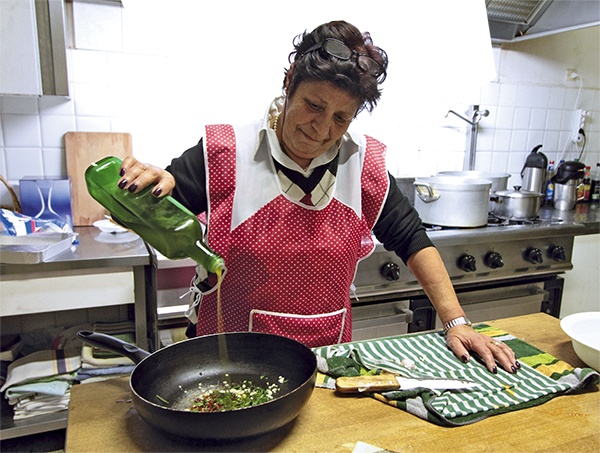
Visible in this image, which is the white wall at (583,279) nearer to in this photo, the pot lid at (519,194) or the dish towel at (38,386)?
the pot lid at (519,194)

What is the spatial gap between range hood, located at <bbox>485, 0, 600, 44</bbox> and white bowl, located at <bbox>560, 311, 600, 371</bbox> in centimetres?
178

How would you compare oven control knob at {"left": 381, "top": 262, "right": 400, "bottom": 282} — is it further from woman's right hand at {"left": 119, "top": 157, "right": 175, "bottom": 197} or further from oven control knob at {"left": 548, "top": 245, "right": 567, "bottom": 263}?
woman's right hand at {"left": 119, "top": 157, "right": 175, "bottom": 197}

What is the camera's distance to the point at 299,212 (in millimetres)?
1123

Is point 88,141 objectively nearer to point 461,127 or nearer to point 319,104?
point 319,104

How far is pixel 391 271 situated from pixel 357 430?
1.21 metres

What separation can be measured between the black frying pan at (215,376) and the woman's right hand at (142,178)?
0.25 meters

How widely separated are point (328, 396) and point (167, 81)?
1655 millimetres

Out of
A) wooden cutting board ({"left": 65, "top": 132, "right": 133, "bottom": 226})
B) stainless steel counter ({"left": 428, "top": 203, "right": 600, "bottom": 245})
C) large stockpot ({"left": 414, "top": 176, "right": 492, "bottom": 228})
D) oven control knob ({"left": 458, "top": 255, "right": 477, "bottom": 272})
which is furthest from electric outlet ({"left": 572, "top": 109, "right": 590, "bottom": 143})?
wooden cutting board ({"left": 65, "top": 132, "right": 133, "bottom": 226})

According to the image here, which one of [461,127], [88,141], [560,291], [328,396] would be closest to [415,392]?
[328,396]

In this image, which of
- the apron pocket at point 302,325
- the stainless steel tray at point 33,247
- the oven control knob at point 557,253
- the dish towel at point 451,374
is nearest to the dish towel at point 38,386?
the stainless steel tray at point 33,247

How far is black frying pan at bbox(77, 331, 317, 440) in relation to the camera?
2.06ft

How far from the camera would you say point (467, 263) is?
203cm

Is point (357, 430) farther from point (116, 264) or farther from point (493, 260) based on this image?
point (493, 260)

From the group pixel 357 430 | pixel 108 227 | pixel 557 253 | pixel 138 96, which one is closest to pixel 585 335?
pixel 357 430
